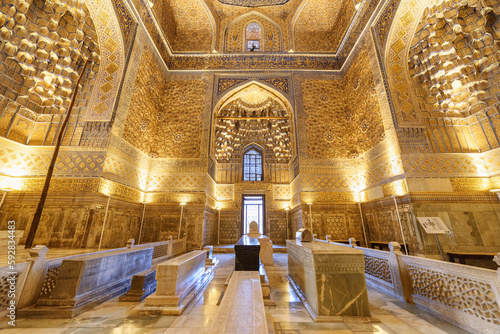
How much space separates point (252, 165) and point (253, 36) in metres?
6.74

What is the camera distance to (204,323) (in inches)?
72.7

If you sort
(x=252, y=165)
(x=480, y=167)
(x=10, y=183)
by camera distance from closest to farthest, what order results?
1. (x=10, y=183)
2. (x=480, y=167)
3. (x=252, y=165)

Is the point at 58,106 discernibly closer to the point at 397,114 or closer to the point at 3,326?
the point at 3,326

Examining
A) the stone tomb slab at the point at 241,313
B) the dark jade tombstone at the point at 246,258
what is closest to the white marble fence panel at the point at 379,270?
the dark jade tombstone at the point at 246,258

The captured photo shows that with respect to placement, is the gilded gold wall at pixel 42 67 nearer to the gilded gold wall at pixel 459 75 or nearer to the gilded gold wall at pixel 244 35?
the gilded gold wall at pixel 244 35

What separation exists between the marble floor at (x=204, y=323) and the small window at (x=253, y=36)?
10.6m

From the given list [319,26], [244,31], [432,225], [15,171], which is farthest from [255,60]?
[15,171]

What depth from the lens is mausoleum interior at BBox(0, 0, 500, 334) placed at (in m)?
2.07

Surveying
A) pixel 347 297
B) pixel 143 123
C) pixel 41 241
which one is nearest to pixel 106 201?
pixel 41 241

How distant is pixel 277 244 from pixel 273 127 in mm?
6094

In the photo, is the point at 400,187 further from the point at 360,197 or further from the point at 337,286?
the point at 337,286

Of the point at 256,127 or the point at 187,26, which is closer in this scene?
the point at 187,26

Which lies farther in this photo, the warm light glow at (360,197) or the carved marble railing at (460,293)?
the warm light glow at (360,197)

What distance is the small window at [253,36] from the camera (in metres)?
Result: 9.73
